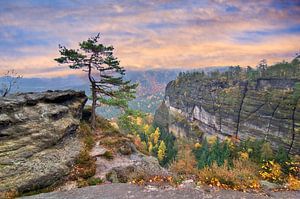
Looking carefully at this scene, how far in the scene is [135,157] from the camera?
28.5m

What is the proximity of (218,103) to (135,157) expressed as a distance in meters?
138

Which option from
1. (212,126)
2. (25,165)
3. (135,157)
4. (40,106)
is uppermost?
(40,106)

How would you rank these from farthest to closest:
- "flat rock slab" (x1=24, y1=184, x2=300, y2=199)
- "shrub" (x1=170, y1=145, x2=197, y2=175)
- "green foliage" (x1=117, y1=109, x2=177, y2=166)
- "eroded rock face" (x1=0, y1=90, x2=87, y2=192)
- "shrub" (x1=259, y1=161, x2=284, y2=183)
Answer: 1. "shrub" (x1=170, y1=145, x2=197, y2=175)
2. "green foliage" (x1=117, y1=109, x2=177, y2=166)
3. "shrub" (x1=259, y1=161, x2=284, y2=183)
4. "eroded rock face" (x1=0, y1=90, x2=87, y2=192)
5. "flat rock slab" (x1=24, y1=184, x2=300, y2=199)

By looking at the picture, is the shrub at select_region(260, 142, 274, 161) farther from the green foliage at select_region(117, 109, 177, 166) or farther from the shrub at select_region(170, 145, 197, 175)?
the green foliage at select_region(117, 109, 177, 166)

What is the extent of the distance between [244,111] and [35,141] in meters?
128

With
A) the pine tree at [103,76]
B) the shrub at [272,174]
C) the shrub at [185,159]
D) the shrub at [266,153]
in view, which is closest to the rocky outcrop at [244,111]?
the shrub at [266,153]

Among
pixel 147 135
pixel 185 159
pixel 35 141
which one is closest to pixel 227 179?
pixel 35 141

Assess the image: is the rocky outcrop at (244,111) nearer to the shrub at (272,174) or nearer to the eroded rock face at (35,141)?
the shrub at (272,174)

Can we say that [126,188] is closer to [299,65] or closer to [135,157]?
[135,157]

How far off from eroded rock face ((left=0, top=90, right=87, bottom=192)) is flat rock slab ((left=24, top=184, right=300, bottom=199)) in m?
2.98

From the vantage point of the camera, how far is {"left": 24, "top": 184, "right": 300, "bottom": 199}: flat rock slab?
55.6ft

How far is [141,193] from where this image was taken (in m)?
17.4

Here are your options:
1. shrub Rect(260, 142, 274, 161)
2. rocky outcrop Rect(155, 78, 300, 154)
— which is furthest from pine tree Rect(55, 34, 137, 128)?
rocky outcrop Rect(155, 78, 300, 154)

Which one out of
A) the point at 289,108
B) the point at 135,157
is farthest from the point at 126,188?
the point at 289,108
